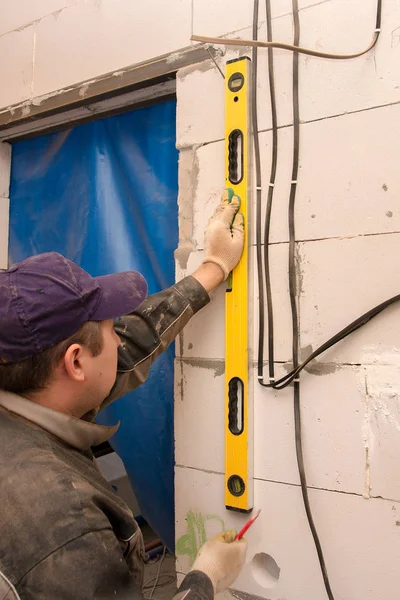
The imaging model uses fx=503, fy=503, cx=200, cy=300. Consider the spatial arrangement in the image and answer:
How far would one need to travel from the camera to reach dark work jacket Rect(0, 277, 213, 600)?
0.79 m

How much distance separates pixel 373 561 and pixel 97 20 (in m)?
1.86

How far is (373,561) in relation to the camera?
119 cm

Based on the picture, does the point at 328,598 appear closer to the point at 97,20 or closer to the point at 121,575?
the point at 121,575

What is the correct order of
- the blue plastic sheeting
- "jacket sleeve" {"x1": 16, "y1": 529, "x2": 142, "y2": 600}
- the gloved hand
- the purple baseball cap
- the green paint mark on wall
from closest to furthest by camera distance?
1. "jacket sleeve" {"x1": 16, "y1": 529, "x2": 142, "y2": 600}
2. the purple baseball cap
3. the gloved hand
4. the green paint mark on wall
5. the blue plastic sheeting

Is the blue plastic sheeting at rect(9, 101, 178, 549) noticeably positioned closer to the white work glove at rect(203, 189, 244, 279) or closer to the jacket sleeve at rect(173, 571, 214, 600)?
the white work glove at rect(203, 189, 244, 279)

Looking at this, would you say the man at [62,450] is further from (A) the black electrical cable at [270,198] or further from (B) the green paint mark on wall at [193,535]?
(A) the black electrical cable at [270,198]

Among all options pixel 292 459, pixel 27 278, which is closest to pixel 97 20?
pixel 27 278

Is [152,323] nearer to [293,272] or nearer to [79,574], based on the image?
[293,272]

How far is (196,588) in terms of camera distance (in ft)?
3.39

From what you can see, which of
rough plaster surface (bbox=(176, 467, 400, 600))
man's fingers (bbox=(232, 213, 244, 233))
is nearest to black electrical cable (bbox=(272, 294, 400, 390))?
rough plaster surface (bbox=(176, 467, 400, 600))

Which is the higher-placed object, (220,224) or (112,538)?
(220,224)

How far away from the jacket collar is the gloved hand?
42 cm

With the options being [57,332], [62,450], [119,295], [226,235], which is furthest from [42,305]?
[226,235]

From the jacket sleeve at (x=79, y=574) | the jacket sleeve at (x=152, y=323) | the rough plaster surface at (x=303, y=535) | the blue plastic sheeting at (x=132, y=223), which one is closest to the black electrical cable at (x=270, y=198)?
the jacket sleeve at (x=152, y=323)
